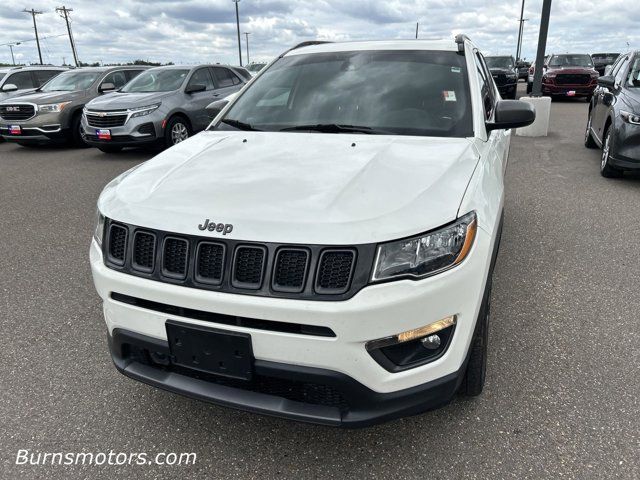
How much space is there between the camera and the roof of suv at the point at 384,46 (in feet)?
11.5

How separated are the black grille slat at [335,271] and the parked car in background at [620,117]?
19.1 feet

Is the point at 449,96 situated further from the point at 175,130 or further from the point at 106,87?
the point at 106,87

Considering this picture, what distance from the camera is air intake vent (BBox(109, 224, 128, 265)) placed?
7.03 feet

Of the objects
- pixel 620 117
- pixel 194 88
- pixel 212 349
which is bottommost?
pixel 194 88

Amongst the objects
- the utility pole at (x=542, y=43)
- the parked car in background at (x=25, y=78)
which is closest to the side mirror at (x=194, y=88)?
the parked car in background at (x=25, y=78)

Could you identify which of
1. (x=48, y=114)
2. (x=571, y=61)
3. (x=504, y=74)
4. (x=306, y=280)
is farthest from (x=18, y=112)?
(x=571, y=61)

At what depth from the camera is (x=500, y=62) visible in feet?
63.6

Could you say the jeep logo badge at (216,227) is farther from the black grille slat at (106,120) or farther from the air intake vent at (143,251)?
the black grille slat at (106,120)

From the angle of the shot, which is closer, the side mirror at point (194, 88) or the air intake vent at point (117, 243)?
the air intake vent at point (117, 243)

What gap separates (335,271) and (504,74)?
56.1 ft

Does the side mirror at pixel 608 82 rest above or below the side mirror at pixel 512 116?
below

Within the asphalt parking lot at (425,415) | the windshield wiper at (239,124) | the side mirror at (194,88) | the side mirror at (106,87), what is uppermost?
the windshield wiper at (239,124)

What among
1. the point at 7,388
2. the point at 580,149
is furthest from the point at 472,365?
the point at 580,149

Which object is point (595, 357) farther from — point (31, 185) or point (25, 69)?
point (25, 69)
